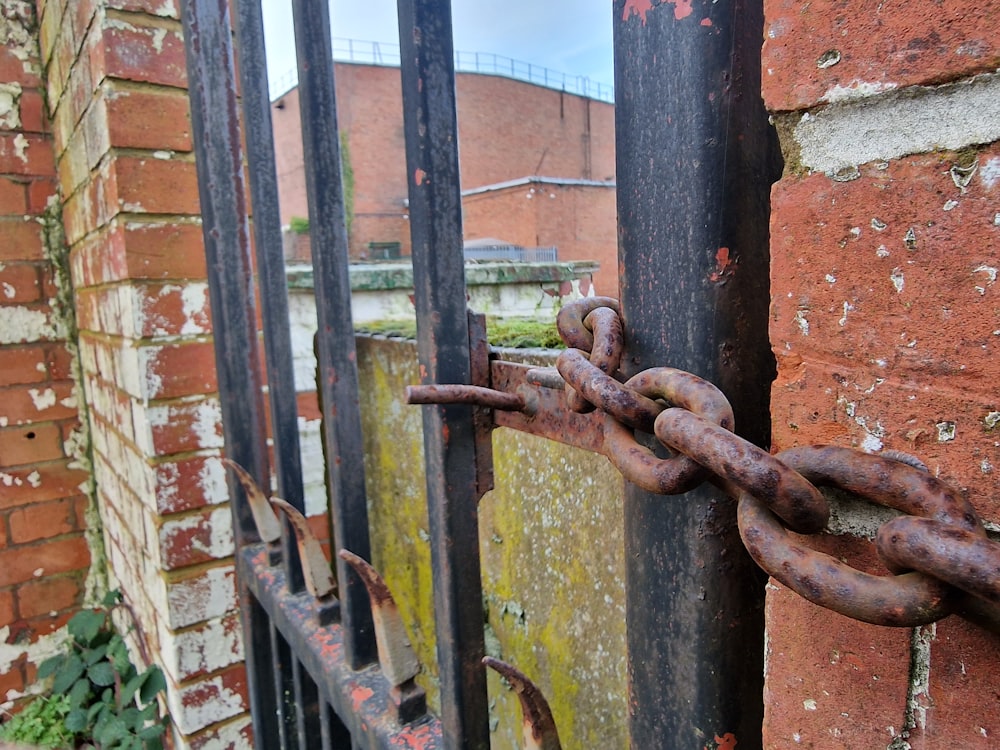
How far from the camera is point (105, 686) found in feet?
7.29

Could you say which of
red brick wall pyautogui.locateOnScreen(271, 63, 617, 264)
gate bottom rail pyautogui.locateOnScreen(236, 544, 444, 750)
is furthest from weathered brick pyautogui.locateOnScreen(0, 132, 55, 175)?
red brick wall pyautogui.locateOnScreen(271, 63, 617, 264)

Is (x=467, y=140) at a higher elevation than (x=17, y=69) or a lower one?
higher

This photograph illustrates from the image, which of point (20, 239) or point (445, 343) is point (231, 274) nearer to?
point (445, 343)

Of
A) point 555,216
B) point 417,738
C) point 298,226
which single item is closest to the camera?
point 417,738

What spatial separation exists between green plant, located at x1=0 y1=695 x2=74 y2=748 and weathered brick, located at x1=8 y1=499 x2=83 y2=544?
1.84ft

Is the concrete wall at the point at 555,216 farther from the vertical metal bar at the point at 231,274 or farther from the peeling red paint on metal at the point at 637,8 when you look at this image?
the peeling red paint on metal at the point at 637,8

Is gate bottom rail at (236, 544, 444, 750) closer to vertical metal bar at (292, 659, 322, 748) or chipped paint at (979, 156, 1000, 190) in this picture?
vertical metal bar at (292, 659, 322, 748)

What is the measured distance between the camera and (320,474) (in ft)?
6.41

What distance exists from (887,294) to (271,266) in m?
1.06

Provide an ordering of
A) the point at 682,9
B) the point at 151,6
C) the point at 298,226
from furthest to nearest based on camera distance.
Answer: the point at 298,226 → the point at 151,6 → the point at 682,9

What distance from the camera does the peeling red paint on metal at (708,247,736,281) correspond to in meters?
0.43

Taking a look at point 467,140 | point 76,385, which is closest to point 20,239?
point 76,385

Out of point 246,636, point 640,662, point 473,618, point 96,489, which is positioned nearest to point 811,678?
point 640,662

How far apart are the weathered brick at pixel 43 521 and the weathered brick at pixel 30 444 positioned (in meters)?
0.17
